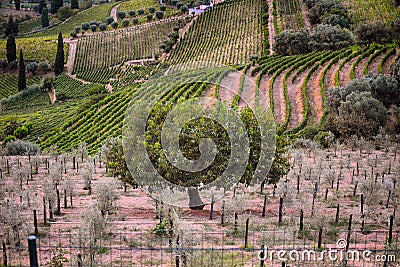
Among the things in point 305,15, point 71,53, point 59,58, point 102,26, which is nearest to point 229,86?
point 305,15

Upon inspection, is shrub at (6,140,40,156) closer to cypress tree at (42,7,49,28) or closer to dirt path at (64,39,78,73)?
dirt path at (64,39,78,73)

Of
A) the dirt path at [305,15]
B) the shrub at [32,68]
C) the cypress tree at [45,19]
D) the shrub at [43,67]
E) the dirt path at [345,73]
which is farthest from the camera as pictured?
the cypress tree at [45,19]

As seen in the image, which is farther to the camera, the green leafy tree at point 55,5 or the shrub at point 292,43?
the green leafy tree at point 55,5

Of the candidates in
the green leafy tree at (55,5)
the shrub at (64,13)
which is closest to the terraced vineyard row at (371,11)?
the shrub at (64,13)

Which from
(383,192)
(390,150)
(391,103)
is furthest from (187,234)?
(391,103)

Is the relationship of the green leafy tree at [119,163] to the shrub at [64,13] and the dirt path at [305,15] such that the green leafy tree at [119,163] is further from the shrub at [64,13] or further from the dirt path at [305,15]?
the shrub at [64,13]

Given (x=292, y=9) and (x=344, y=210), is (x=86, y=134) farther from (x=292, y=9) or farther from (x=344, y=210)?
(x=292, y=9)
